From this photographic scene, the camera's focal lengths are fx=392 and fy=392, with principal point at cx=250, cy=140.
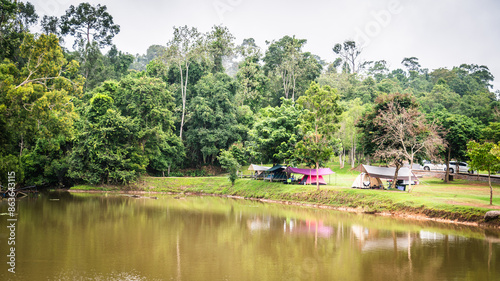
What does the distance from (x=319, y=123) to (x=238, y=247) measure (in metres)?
21.1

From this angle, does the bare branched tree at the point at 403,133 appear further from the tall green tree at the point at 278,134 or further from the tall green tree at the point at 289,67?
the tall green tree at the point at 289,67

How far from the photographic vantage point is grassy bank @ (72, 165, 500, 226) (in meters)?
26.5

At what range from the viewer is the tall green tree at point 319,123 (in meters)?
36.1

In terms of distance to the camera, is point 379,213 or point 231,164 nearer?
point 379,213

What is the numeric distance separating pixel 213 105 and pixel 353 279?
142 feet

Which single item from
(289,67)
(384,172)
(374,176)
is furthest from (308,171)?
(289,67)

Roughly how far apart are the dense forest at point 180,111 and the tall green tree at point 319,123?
106mm

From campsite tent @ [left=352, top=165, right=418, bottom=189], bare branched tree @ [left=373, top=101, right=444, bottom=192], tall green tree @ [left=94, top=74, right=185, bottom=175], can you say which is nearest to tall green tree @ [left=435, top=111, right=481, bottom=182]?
bare branched tree @ [left=373, top=101, right=444, bottom=192]

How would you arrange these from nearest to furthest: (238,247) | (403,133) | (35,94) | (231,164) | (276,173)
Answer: (238,247)
(35,94)
(403,133)
(231,164)
(276,173)

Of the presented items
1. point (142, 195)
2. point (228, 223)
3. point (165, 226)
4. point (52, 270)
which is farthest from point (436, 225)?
point (142, 195)

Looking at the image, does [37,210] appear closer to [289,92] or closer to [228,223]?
[228,223]

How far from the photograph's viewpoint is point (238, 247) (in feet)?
60.2

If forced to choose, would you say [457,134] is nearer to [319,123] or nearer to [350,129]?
[319,123]

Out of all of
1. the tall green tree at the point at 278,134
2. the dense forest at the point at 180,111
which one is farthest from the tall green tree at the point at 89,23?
the tall green tree at the point at 278,134
